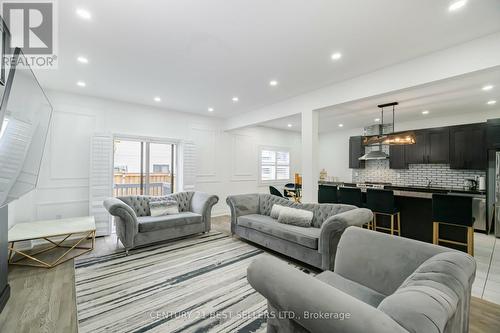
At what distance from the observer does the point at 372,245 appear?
1797 mm

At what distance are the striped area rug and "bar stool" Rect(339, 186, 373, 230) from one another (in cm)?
203

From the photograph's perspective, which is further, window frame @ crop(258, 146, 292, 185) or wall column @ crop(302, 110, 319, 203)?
window frame @ crop(258, 146, 292, 185)

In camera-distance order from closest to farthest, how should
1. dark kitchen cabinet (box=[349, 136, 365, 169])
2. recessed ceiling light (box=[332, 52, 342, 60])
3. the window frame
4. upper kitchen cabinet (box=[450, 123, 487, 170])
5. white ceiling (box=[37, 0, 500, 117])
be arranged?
1. white ceiling (box=[37, 0, 500, 117])
2. recessed ceiling light (box=[332, 52, 342, 60])
3. upper kitchen cabinet (box=[450, 123, 487, 170])
4. dark kitchen cabinet (box=[349, 136, 365, 169])
5. the window frame

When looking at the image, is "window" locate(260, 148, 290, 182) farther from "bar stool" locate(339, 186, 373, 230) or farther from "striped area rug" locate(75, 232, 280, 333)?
"striped area rug" locate(75, 232, 280, 333)

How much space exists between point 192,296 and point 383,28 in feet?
11.4

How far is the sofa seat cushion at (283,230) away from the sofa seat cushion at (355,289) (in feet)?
3.39

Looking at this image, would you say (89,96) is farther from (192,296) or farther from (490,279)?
(490,279)

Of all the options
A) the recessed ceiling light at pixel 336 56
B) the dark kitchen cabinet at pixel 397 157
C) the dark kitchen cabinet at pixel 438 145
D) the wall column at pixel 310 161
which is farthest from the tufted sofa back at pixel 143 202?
the dark kitchen cabinet at pixel 438 145

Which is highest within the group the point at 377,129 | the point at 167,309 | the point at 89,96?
the point at 89,96

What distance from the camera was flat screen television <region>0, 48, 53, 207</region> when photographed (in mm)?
1470

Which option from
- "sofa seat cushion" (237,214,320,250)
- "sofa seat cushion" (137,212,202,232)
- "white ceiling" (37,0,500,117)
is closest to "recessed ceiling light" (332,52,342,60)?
"white ceiling" (37,0,500,117)

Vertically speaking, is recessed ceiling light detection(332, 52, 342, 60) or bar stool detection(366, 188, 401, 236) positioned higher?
recessed ceiling light detection(332, 52, 342, 60)

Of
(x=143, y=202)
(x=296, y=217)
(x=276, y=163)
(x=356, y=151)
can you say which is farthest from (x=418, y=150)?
(x=143, y=202)

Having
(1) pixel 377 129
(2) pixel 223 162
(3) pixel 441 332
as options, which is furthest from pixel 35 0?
(1) pixel 377 129
